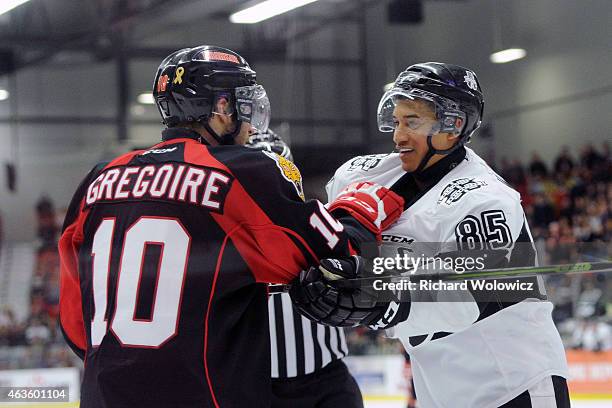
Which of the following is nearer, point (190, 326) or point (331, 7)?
point (190, 326)

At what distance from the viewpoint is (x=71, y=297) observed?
1.88 meters

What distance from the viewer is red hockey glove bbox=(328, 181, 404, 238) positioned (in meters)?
1.78

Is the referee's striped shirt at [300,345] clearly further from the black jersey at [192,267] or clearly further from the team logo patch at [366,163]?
the black jersey at [192,267]

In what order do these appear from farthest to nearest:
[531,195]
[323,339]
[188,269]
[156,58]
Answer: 1. [156,58]
2. [531,195]
3. [323,339]
4. [188,269]

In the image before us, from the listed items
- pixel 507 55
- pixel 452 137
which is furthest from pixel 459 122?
pixel 507 55

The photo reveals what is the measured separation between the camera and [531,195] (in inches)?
315

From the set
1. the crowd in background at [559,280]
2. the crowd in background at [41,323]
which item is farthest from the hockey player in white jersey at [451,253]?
the crowd in background at [41,323]

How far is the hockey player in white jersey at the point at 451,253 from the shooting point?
5.86 ft

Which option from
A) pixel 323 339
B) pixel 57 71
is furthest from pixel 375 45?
pixel 323 339

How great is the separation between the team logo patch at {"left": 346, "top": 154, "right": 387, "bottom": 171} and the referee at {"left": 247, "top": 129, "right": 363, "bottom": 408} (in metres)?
0.54

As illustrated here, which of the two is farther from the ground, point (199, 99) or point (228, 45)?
point (228, 45)

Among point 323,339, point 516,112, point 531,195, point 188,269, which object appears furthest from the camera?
point 516,112

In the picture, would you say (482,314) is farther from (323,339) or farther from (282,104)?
(282,104)

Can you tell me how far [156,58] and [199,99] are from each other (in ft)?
26.0
